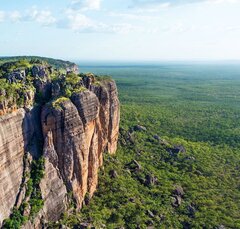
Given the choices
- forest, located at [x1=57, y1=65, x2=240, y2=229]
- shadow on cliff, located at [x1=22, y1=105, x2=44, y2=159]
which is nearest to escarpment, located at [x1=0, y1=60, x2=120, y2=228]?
shadow on cliff, located at [x1=22, y1=105, x2=44, y2=159]

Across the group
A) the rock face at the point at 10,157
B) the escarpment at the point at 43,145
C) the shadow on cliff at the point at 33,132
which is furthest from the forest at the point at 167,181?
the shadow on cliff at the point at 33,132

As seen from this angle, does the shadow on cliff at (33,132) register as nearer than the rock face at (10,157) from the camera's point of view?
No

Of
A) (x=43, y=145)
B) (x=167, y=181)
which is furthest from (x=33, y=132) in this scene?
(x=167, y=181)

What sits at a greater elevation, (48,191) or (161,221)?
(48,191)

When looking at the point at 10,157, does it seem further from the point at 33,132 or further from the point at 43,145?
the point at 43,145

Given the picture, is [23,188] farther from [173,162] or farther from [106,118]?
[173,162]

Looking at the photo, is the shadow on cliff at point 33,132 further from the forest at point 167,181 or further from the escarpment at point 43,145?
the forest at point 167,181

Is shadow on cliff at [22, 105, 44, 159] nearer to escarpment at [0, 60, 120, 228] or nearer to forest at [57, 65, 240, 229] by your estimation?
escarpment at [0, 60, 120, 228]

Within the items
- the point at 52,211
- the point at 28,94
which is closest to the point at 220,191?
the point at 52,211
